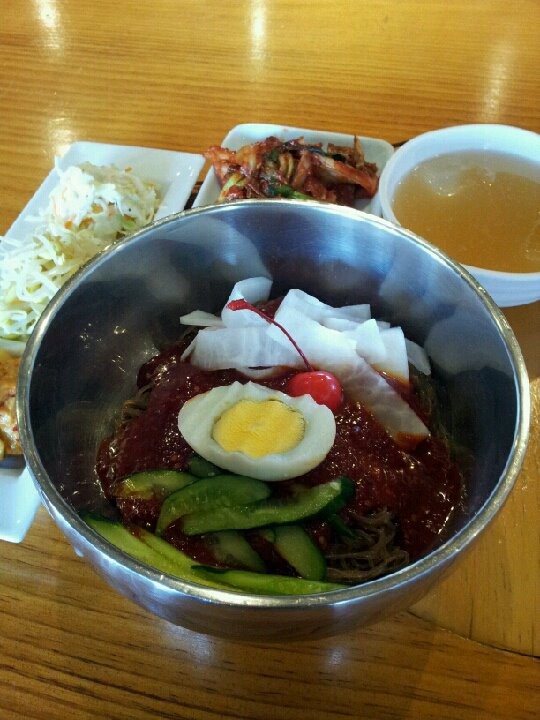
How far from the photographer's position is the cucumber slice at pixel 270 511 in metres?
0.69

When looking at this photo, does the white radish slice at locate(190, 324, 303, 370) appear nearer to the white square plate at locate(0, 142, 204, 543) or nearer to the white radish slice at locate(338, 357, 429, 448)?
the white radish slice at locate(338, 357, 429, 448)

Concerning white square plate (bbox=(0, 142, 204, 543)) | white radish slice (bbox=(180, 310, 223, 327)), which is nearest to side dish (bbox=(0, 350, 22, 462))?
white square plate (bbox=(0, 142, 204, 543))

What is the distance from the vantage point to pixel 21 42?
1.84m

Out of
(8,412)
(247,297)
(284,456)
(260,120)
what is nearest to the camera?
(284,456)

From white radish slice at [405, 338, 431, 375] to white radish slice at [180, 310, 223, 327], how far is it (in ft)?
0.97

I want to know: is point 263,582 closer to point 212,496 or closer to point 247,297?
point 212,496

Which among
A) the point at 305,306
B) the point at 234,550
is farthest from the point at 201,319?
the point at 234,550

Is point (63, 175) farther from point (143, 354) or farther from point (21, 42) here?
point (21, 42)

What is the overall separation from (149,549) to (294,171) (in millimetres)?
1006

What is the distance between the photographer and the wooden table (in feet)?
2.35

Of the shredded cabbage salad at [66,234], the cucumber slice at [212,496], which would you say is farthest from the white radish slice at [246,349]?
the shredded cabbage salad at [66,234]

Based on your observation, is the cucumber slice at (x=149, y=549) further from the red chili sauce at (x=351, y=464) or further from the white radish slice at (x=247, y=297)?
the white radish slice at (x=247, y=297)

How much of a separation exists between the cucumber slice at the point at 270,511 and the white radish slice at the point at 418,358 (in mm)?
271

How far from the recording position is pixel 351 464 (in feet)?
2.47
